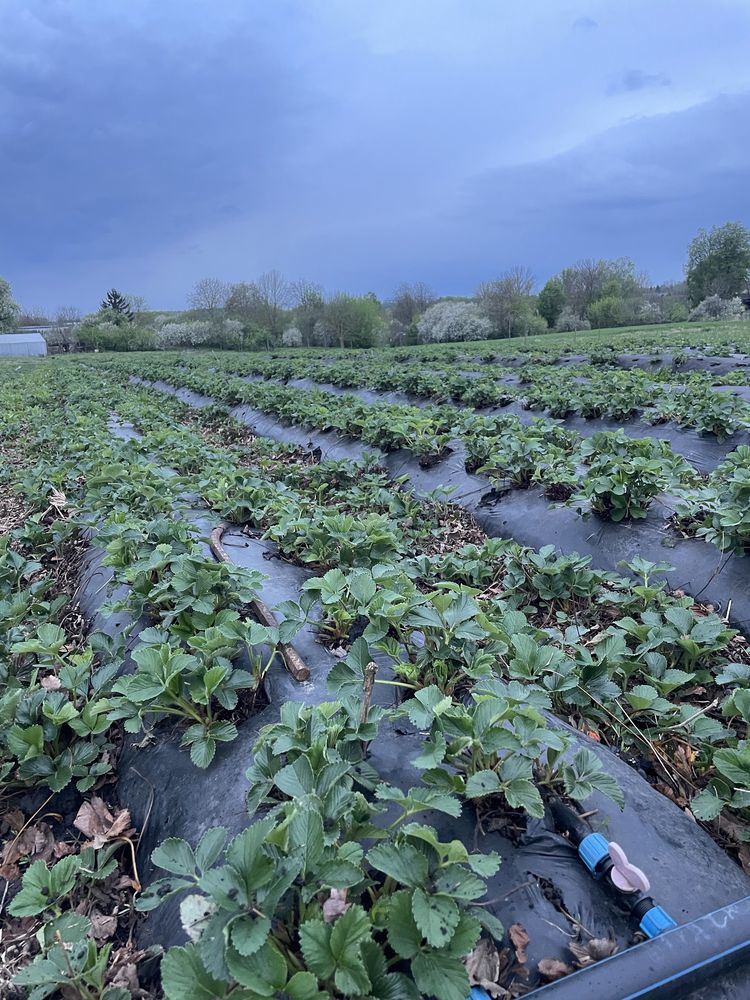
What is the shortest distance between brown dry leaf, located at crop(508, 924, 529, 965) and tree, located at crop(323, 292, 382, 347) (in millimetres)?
45801

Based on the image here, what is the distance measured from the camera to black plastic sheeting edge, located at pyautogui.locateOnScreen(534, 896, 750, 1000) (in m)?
1.10

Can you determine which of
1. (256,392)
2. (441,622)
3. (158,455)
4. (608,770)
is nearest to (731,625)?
(608,770)

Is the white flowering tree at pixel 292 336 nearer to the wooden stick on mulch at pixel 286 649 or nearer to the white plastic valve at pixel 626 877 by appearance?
the wooden stick on mulch at pixel 286 649

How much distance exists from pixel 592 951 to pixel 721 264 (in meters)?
60.7

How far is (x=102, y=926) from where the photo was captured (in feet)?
4.99

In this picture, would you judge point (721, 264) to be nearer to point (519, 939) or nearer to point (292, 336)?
point (292, 336)

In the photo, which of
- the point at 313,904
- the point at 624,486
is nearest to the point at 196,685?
the point at 313,904

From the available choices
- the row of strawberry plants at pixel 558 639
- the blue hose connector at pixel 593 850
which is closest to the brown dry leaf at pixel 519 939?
the blue hose connector at pixel 593 850

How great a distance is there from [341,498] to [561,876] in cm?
377

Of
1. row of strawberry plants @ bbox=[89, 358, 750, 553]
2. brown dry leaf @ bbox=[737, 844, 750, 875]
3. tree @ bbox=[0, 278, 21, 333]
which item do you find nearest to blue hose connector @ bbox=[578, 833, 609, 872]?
brown dry leaf @ bbox=[737, 844, 750, 875]

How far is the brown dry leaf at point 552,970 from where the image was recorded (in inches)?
46.1

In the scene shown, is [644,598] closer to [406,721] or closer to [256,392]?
[406,721]

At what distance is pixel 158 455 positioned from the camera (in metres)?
5.69

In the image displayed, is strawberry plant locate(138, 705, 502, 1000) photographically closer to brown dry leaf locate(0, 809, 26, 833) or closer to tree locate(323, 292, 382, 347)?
brown dry leaf locate(0, 809, 26, 833)
